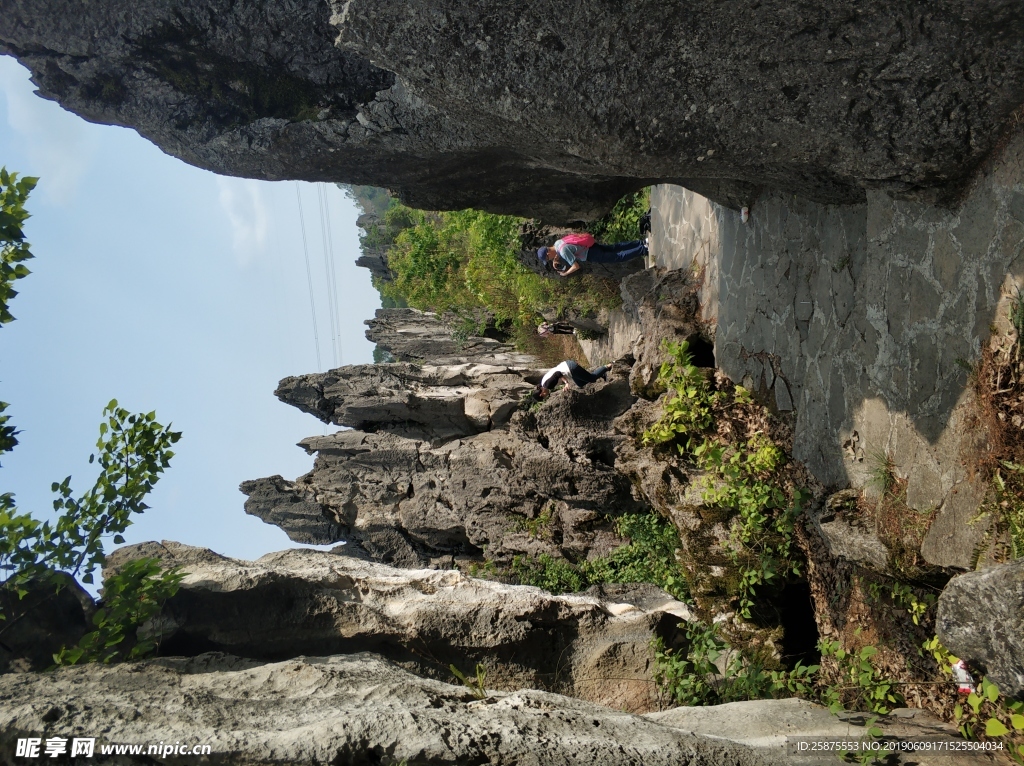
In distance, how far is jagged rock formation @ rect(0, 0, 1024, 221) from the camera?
3.40m

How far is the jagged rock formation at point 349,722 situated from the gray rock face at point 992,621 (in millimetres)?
1137

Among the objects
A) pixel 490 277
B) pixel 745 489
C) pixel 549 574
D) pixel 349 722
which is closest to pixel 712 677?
pixel 745 489

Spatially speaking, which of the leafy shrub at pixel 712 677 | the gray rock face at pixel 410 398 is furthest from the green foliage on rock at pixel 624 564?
the gray rock face at pixel 410 398

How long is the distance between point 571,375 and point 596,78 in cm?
808

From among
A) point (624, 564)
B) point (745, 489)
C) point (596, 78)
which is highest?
point (596, 78)

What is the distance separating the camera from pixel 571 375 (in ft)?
38.1

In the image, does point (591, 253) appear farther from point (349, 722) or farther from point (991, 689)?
point (349, 722)

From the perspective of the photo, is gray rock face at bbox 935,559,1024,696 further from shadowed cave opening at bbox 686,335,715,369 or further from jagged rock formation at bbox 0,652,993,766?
shadowed cave opening at bbox 686,335,715,369

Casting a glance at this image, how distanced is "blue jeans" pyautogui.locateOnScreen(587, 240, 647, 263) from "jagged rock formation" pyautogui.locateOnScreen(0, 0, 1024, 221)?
628 centimetres

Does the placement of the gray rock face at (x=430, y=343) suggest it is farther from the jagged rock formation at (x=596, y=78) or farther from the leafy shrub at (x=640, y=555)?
the jagged rock formation at (x=596, y=78)

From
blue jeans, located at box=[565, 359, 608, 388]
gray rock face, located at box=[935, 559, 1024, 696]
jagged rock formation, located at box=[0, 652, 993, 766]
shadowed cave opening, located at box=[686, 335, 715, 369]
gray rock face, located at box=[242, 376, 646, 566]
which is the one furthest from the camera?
blue jeans, located at box=[565, 359, 608, 388]

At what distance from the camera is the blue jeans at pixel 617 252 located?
11.7 metres

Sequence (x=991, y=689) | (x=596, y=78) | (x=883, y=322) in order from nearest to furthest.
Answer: (x=991, y=689) < (x=596, y=78) < (x=883, y=322)

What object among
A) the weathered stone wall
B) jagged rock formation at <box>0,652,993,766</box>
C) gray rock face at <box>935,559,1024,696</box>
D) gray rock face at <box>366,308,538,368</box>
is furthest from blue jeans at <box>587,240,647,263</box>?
gray rock face at <box>935,559,1024,696</box>
